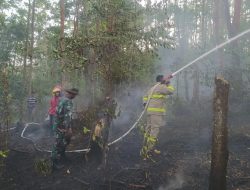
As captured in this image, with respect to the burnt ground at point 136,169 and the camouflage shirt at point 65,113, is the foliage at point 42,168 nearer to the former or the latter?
the burnt ground at point 136,169

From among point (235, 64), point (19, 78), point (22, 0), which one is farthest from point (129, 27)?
point (22, 0)

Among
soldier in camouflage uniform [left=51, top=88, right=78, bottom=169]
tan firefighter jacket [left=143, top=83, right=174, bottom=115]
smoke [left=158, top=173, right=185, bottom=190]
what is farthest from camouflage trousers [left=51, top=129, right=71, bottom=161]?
smoke [left=158, top=173, right=185, bottom=190]

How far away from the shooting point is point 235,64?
53.2 feet

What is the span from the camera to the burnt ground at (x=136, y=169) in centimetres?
740

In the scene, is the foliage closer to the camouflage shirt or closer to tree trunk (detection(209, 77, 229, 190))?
the camouflage shirt

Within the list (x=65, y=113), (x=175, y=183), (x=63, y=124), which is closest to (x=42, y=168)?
(x=63, y=124)

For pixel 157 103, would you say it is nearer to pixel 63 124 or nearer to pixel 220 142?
pixel 63 124

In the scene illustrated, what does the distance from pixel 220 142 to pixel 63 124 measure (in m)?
4.76

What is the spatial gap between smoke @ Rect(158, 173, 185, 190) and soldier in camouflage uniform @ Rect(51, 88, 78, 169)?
300 centimetres

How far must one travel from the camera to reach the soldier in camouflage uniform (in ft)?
28.6

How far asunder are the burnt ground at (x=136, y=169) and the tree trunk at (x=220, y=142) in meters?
1.79

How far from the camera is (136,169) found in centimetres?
823

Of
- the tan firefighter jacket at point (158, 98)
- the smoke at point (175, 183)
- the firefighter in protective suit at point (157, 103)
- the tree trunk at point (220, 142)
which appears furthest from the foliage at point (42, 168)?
the tree trunk at point (220, 142)

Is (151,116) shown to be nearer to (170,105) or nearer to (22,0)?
(170,105)
